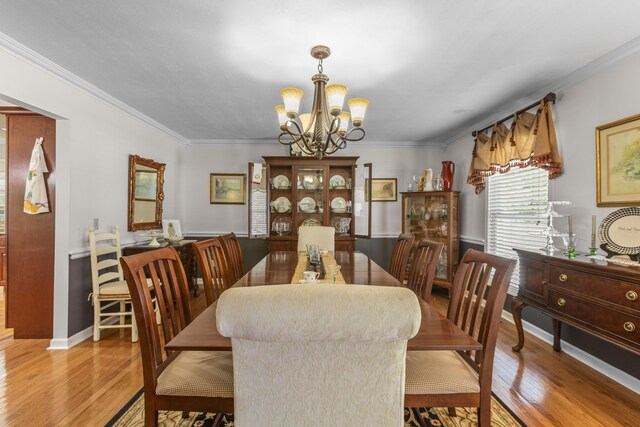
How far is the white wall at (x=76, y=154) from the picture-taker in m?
2.39

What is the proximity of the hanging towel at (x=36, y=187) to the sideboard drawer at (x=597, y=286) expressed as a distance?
4.19 meters

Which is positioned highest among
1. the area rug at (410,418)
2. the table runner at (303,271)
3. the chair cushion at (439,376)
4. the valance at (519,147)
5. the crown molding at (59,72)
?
the crown molding at (59,72)

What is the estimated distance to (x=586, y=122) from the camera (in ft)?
8.32

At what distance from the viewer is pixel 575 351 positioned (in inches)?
101

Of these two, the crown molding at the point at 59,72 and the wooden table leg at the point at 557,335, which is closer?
the crown molding at the point at 59,72

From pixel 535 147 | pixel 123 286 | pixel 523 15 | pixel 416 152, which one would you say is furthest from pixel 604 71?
pixel 123 286

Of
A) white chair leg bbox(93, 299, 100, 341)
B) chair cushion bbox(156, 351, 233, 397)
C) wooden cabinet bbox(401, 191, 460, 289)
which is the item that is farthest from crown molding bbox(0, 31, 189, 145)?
wooden cabinet bbox(401, 191, 460, 289)

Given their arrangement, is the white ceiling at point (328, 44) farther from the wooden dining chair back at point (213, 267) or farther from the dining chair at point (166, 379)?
the dining chair at point (166, 379)

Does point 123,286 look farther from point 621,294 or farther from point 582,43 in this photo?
point 582,43

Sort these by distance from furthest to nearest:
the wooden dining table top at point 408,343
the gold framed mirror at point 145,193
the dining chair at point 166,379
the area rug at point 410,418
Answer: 1. the gold framed mirror at point 145,193
2. the area rug at point 410,418
3. the dining chair at point 166,379
4. the wooden dining table top at point 408,343

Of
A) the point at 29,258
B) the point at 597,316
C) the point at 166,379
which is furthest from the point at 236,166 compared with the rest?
the point at 597,316

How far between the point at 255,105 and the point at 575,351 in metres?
3.64

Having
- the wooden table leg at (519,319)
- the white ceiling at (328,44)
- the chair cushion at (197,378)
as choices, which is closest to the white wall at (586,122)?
the white ceiling at (328,44)

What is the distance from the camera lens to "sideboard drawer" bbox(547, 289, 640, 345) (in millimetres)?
1810
